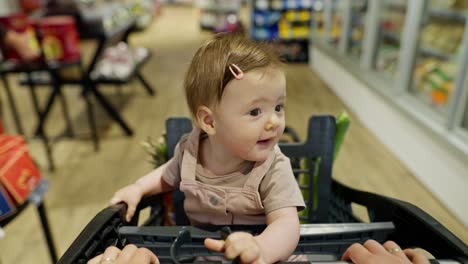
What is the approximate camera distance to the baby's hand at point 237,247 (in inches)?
22.9

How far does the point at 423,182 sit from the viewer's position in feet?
7.00

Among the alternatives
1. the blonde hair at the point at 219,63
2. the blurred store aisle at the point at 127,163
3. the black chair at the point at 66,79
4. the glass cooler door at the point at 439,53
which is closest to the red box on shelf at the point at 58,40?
the black chair at the point at 66,79

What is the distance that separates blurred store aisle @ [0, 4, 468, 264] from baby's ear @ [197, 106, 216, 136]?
18 centimetres

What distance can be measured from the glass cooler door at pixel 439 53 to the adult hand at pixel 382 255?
1.95 metres

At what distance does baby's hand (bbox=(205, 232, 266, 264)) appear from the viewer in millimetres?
581

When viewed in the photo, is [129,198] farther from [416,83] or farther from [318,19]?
[318,19]

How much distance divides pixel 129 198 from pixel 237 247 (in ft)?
1.37

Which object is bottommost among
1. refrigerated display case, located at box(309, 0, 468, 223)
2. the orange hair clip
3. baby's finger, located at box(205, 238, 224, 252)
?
refrigerated display case, located at box(309, 0, 468, 223)

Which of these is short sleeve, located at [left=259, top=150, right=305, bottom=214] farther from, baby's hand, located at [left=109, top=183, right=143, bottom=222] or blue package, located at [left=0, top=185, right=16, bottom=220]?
blue package, located at [left=0, top=185, right=16, bottom=220]

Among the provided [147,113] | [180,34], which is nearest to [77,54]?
[147,113]

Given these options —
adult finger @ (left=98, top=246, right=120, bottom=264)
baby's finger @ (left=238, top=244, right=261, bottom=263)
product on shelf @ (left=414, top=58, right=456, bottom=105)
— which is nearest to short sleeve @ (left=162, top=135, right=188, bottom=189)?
adult finger @ (left=98, top=246, right=120, bottom=264)

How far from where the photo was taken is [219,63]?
0.72 m

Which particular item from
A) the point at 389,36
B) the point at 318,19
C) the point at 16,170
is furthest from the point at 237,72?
the point at 318,19

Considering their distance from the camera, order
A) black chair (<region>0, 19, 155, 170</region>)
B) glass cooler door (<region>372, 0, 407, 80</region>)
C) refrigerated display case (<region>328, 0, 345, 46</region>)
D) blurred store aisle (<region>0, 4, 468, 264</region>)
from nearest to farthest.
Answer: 1. blurred store aisle (<region>0, 4, 468, 264</region>)
2. black chair (<region>0, 19, 155, 170</region>)
3. glass cooler door (<region>372, 0, 407, 80</region>)
4. refrigerated display case (<region>328, 0, 345, 46</region>)
